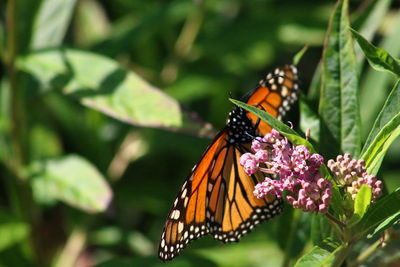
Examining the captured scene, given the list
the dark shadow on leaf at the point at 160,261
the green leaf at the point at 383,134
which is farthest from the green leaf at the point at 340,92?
the dark shadow on leaf at the point at 160,261

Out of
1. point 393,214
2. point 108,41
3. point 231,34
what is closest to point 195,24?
point 231,34

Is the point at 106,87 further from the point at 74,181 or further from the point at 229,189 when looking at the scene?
the point at 229,189

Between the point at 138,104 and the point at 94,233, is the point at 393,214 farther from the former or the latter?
the point at 94,233

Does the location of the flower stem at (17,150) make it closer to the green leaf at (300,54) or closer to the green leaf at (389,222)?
the green leaf at (300,54)

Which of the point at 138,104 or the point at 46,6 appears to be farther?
the point at 46,6

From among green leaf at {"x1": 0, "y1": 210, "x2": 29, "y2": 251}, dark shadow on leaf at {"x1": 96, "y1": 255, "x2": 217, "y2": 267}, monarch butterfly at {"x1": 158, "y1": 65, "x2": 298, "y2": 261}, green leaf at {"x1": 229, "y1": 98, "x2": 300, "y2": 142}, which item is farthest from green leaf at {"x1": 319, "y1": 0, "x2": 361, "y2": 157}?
green leaf at {"x1": 0, "y1": 210, "x2": 29, "y2": 251}
